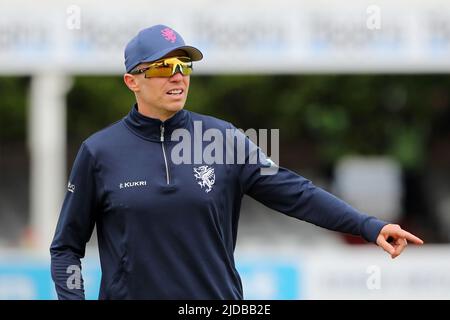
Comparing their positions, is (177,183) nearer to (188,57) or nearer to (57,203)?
(188,57)

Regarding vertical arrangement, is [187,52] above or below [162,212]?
above

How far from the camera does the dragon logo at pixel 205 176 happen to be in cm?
427

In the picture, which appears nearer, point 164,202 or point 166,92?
point 164,202

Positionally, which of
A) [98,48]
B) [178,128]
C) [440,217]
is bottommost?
[440,217]

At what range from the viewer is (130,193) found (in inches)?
Answer: 167

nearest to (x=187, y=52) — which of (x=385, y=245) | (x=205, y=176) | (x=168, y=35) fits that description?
(x=168, y=35)

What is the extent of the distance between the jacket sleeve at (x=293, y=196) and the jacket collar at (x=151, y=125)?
0.29 meters

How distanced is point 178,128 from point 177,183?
0.25 meters

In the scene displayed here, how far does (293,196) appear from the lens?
14.4 feet

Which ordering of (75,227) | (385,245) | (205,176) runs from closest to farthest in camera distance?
(385,245) < (205,176) < (75,227)

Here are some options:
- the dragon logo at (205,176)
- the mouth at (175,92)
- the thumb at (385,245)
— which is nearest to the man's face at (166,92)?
the mouth at (175,92)

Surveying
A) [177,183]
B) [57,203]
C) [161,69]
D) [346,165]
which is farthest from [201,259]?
[346,165]

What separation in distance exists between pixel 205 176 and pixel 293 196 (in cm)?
37

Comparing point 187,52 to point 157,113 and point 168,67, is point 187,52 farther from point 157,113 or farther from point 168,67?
point 157,113
